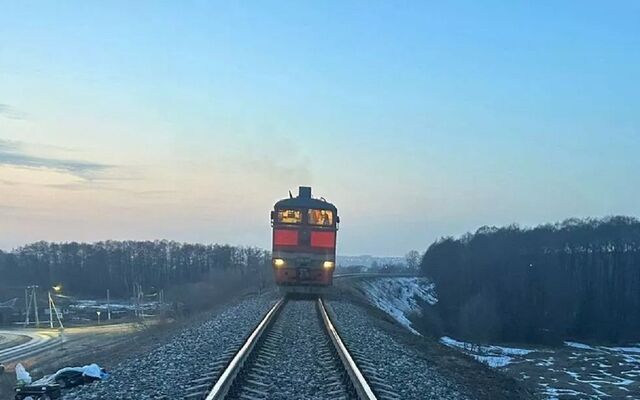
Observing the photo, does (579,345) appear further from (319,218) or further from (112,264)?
(112,264)

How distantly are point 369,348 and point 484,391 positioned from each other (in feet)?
11.5

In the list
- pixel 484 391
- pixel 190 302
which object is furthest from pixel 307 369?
pixel 190 302

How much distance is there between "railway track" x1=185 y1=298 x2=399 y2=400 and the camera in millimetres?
8219

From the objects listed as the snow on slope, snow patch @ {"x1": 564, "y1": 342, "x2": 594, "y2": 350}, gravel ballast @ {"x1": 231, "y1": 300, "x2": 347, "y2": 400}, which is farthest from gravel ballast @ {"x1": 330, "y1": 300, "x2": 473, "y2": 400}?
snow patch @ {"x1": 564, "y1": 342, "x2": 594, "y2": 350}

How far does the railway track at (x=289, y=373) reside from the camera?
8219mm

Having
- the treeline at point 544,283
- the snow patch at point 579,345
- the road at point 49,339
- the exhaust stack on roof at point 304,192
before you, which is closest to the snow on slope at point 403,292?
the treeline at point 544,283

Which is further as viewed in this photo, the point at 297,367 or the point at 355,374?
the point at 297,367

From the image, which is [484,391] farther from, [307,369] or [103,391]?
[103,391]

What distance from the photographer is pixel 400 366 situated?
11.3 metres

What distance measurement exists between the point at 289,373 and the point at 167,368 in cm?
200

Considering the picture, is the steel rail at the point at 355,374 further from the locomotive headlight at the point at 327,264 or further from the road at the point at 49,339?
the road at the point at 49,339

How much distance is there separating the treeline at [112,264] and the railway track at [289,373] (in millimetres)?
109969

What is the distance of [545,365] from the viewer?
157 feet

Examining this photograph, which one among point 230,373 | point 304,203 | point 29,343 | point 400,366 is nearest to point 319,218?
point 304,203
